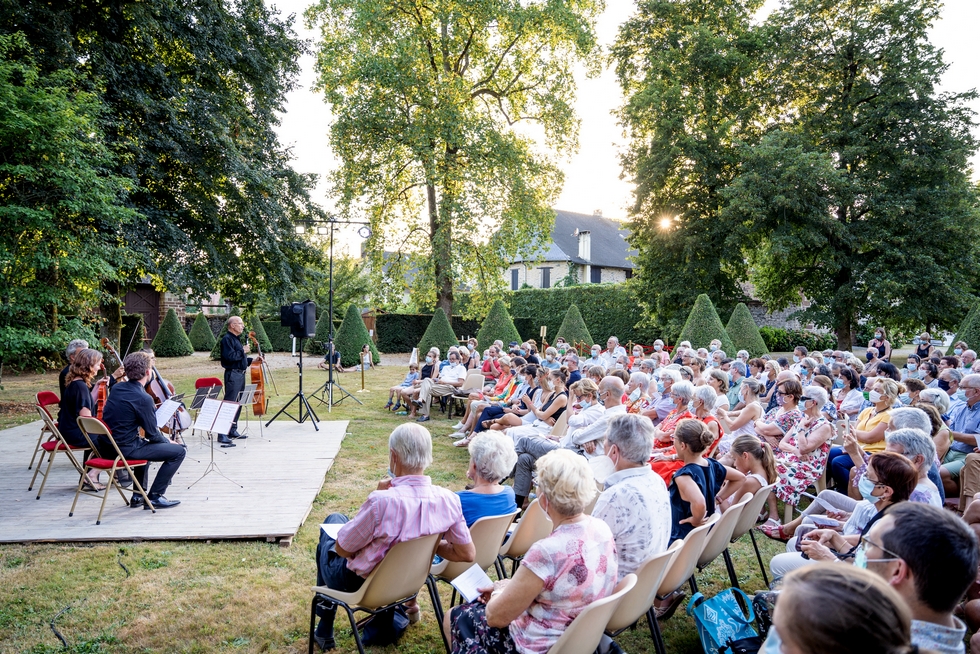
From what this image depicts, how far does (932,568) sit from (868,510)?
1.59m

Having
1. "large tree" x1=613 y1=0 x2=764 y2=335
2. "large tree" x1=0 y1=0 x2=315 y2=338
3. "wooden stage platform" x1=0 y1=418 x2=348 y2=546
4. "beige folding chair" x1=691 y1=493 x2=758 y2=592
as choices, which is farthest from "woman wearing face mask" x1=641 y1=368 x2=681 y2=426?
"large tree" x1=613 y1=0 x2=764 y2=335

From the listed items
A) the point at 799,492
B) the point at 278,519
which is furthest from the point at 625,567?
the point at 278,519

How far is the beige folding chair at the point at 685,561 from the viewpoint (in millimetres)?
2883

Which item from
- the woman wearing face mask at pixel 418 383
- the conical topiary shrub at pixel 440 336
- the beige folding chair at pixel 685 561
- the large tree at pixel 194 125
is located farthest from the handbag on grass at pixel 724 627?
the conical topiary shrub at pixel 440 336

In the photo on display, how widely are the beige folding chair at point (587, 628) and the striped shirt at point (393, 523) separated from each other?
0.89m

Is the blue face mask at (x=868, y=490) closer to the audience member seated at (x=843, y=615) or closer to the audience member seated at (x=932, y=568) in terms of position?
the audience member seated at (x=932, y=568)

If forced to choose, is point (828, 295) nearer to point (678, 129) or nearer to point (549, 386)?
point (678, 129)

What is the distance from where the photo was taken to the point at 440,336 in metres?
20.5

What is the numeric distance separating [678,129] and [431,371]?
1433 centimetres

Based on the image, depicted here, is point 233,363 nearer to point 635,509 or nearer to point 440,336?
point 635,509

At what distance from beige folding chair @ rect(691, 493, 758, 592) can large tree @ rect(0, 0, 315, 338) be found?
34.9ft

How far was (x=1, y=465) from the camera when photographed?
6684 millimetres

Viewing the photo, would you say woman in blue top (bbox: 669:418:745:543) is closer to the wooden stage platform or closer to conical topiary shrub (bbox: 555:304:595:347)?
the wooden stage platform

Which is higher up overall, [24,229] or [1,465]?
[24,229]
